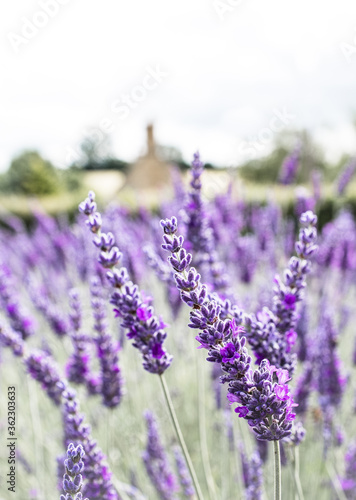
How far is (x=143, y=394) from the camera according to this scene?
278 cm

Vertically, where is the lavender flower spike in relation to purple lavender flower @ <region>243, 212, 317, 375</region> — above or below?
below

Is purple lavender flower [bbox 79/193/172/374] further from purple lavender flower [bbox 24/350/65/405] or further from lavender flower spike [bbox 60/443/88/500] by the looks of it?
purple lavender flower [bbox 24/350/65/405]

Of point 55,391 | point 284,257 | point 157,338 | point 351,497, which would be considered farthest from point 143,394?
point 157,338

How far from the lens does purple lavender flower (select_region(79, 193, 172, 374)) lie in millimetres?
822

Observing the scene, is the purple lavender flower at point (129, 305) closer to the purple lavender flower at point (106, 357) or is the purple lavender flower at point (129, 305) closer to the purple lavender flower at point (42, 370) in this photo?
the purple lavender flower at point (106, 357)

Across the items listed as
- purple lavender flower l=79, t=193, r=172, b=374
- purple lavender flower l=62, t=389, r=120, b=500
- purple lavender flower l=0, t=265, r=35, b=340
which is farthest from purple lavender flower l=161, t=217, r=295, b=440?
purple lavender flower l=0, t=265, r=35, b=340

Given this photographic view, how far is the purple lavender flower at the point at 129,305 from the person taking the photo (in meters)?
0.82

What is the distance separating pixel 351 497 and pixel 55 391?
111 centimetres

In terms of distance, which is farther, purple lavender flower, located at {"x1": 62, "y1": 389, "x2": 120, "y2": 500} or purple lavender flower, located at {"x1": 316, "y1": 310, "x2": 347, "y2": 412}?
purple lavender flower, located at {"x1": 316, "y1": 310, "x2": 347, "y2": 412}

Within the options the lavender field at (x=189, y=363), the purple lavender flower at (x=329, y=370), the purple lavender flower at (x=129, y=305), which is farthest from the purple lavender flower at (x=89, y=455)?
the purple lavender flower at (x=329, y=370)

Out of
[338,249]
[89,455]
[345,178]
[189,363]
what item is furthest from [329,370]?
[189,363]

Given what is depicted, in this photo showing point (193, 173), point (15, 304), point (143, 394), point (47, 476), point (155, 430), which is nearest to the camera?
point (193, 173)

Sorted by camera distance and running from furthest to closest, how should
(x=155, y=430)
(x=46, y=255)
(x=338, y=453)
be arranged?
(x=46, y=255) < (x=338, y=453) < (x=155, y=430)

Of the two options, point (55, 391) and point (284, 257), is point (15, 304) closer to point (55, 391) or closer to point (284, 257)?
point (55, 391)
